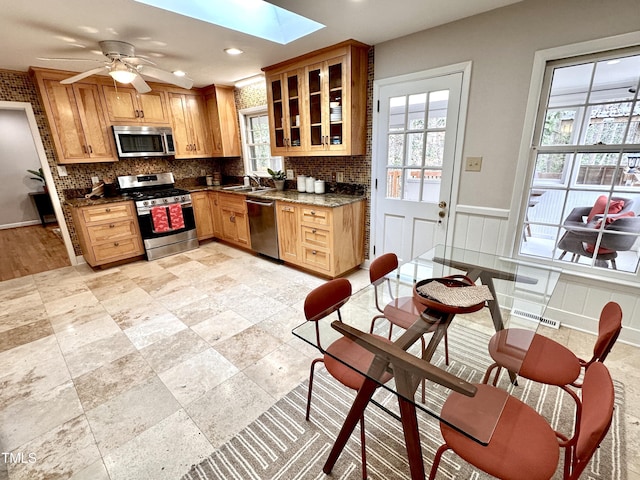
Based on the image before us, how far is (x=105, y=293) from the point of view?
125 inches

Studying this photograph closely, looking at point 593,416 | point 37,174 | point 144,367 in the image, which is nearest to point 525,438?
point 593,416

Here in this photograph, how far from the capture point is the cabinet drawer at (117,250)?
3741 millimetres

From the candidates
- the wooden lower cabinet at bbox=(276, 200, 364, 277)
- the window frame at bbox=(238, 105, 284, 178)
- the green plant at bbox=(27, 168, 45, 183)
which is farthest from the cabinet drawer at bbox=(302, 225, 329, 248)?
the green plant at bbox=(27, 168, 45, 183)

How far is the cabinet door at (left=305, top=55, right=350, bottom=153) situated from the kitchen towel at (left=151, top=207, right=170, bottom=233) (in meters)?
2.30

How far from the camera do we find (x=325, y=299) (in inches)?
61.3

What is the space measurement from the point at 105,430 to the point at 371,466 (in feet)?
4.73

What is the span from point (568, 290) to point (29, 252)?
6831 mm

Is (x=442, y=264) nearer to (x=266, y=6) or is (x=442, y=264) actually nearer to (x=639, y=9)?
(x=639, y=9)

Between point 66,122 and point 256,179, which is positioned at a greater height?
point 66,122

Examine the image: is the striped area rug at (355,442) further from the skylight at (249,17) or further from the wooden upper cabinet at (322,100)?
the skylight at (249,17)

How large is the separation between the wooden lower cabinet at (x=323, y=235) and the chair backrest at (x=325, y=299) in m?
1.49

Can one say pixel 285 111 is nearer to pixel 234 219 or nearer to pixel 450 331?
pixel 234 219

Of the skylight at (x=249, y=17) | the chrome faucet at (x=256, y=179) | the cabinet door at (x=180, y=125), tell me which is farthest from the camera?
the chrome faucet at (x=256, y=179)

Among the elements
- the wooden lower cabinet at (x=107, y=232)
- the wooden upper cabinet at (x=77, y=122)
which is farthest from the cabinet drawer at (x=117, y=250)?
the wooden upper cabinet at (x=77, y=122)
